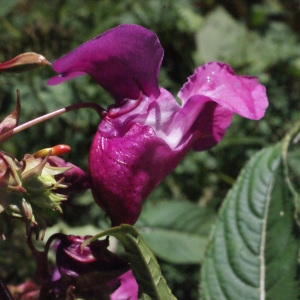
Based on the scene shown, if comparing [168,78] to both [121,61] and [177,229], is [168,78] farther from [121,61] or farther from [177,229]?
[121,61]

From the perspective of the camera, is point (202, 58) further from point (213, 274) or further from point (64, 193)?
point (64, 193)

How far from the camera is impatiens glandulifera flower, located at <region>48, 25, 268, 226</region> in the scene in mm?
950

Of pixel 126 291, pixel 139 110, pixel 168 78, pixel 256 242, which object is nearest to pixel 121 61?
pixel 139 110

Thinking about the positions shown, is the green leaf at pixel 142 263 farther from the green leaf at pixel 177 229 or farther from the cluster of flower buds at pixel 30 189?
the green leaf at pixel 177 229

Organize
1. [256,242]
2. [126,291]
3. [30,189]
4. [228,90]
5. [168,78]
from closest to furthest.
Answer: [30,189] → [228,90] → [126,291] → [256,242] → [168,78]

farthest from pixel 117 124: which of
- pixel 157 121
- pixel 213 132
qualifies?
pixel 213 132

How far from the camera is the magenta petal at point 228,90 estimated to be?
988 millimetres

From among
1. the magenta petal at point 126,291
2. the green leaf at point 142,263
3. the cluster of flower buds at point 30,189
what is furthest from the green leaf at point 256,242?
the cluster of flower buds at point 30,189

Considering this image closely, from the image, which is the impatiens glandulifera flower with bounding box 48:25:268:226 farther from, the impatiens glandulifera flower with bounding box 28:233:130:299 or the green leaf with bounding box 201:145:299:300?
the green leaf with bounding box 201:145:299:300

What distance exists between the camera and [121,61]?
38.8 inches

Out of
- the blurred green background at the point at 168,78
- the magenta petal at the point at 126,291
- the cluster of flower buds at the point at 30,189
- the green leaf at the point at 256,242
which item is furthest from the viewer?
the blurred green background at the point at 168,78

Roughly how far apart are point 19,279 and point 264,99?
3.74 feet

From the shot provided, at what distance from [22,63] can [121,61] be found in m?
0.13

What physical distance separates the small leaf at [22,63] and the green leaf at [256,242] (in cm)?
53
